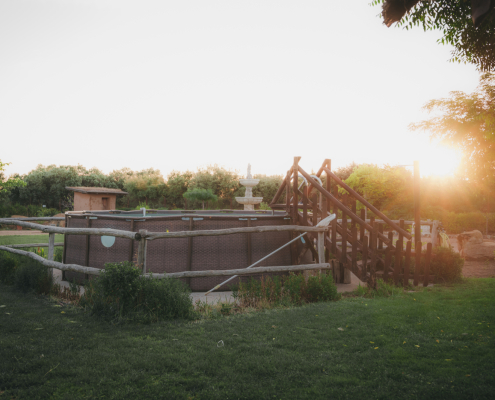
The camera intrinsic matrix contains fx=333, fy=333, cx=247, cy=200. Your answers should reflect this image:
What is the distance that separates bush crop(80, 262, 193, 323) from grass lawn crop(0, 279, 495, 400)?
8.4 inches

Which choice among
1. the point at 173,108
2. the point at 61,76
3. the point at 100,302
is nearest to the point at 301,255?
the point at 100,302

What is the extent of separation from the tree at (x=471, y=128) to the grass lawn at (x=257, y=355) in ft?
35.3

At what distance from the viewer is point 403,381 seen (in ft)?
9.31

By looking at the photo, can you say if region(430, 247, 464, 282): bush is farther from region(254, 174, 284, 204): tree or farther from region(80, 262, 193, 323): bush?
region(254, 174, 284, 204): tree

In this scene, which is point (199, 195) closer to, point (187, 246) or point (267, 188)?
point (267, 188)

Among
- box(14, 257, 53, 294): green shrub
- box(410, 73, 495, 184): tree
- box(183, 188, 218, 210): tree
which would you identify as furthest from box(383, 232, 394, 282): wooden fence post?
box(183, 188, 218, 210): tree

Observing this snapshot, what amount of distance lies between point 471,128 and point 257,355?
1436cm

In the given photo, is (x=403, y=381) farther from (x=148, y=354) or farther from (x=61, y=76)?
(x=61, y=76)

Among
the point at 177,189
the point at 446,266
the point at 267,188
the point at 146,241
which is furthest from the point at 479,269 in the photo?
the point at 177,189

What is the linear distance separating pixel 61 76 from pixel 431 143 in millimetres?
18504

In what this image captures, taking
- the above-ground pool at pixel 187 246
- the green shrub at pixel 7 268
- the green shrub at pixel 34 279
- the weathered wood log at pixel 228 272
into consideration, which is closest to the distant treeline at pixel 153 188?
the above-ground pool at pixel 187 246

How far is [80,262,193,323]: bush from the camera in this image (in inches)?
174

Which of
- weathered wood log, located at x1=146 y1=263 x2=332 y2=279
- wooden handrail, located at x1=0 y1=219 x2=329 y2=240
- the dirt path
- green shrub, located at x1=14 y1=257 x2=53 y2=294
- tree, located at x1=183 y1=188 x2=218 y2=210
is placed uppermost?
tree, located at x1=183 y1=188 x2=218 y2=210

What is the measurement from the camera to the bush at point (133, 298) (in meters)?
4.41
